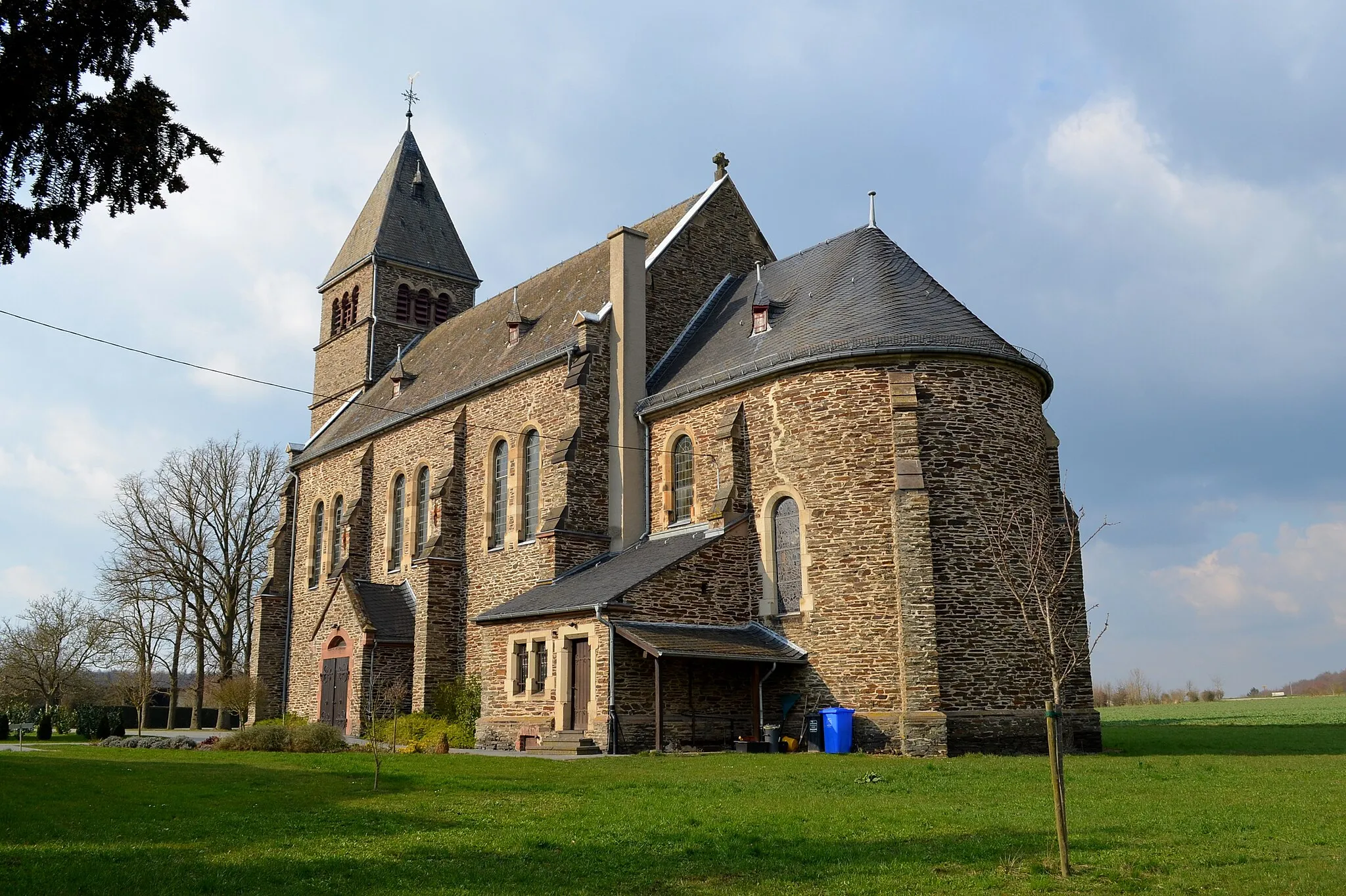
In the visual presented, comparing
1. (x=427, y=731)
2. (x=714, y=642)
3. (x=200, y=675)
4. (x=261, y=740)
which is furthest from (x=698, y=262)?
(x=200, y=675)

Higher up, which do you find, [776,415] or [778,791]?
[776,415]

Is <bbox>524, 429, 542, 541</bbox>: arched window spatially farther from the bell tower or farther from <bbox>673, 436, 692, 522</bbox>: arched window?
the bell tower

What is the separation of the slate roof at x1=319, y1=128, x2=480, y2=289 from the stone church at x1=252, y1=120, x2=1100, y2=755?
1053 cm

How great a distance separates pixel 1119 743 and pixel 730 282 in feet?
52.4

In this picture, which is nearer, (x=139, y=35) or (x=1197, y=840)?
(x=139, y=35)

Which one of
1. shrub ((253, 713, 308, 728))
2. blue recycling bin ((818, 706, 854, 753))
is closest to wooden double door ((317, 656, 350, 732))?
shrub ((253, 713, 308, 728))

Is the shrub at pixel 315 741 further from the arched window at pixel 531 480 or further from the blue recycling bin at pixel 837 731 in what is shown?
the blue recycling bin at pixel 837 731

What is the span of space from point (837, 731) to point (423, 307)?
99.6 feet

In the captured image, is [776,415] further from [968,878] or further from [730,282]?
[968,878]

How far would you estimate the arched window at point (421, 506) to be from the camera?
1352 inches

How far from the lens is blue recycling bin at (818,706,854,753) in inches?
856

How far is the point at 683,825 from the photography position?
11.3m

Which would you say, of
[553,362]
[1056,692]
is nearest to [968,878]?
[1056,692]

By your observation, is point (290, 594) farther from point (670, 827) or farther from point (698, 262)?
point (670, 827)
